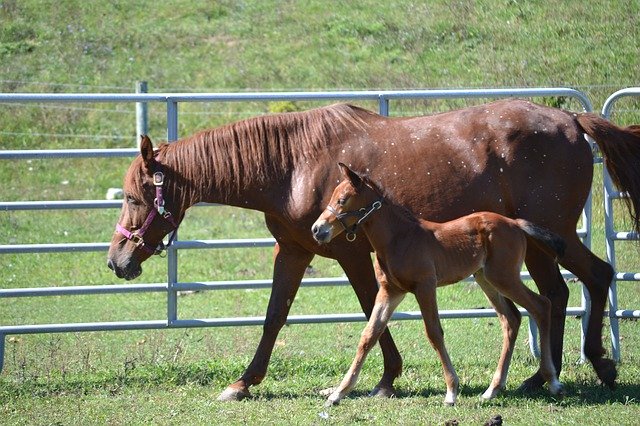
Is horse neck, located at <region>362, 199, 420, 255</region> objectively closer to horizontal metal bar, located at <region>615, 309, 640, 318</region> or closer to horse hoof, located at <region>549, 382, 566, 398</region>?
horse hoof, located at <region>549, 382, 566, 398</region>

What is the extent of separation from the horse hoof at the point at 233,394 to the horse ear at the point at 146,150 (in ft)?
5.06

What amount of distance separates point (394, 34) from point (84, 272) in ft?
29.5

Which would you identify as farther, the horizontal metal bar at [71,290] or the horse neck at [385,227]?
the horizontal metal bar at [71,290]

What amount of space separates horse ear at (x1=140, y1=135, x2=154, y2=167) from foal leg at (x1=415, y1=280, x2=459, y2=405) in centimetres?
190

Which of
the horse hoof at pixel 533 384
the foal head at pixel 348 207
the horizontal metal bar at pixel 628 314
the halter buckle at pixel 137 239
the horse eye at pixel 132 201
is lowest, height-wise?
the horse hoof at pixel 533 384

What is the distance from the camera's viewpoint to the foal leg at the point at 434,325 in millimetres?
5461

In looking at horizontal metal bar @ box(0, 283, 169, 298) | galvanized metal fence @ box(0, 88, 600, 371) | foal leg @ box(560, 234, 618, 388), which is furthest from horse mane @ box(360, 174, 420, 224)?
horizontal metal bar @ box(0, 283, 169, 298)

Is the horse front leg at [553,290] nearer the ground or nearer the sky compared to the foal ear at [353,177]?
nearer the ground

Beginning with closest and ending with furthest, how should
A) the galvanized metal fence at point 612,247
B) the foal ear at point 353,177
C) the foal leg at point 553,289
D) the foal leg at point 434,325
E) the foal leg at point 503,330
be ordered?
the foal ear at point 353,177, the foal leg at point 434,325, the foal leg at point 503,330, the foal leg at point 553,289, the galvanized metal fence at point 612,247

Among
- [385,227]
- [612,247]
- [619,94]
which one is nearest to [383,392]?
[385,227]

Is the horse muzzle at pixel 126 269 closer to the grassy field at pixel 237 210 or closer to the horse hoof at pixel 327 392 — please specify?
the grassy field at pixel 237 210

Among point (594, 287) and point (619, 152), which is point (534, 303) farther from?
point (619, 152)

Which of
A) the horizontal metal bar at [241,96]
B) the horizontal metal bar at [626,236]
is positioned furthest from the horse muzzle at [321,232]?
the horizontal metal bar at [626,236]

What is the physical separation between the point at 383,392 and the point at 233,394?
963 millimetres
